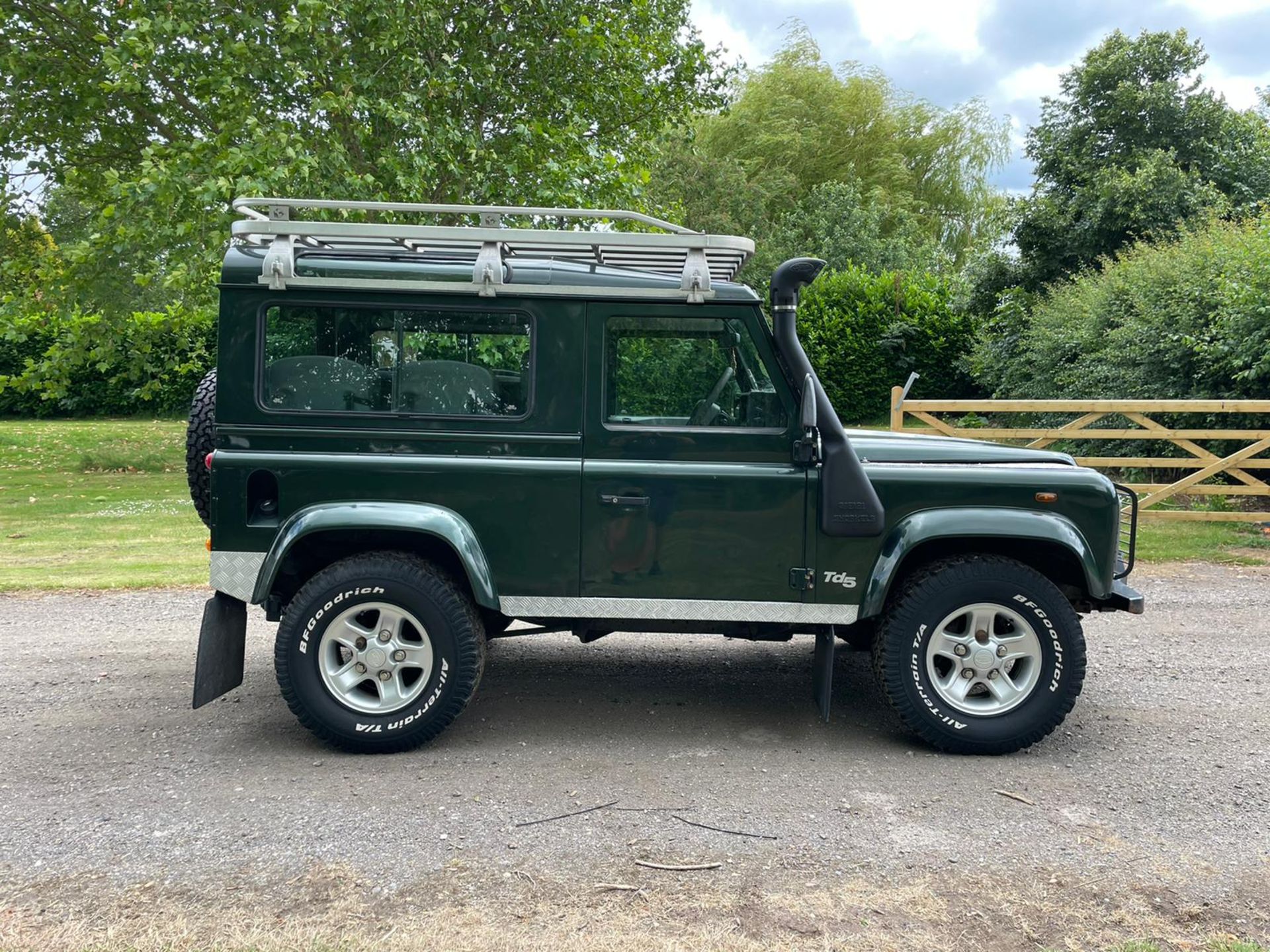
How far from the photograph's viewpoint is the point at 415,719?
A: 4.26 meters

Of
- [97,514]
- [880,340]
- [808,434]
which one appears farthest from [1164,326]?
[97,514]

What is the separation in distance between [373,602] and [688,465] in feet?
4.90

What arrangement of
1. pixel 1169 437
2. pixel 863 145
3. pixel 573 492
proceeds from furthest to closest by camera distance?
pixel 863 145 < pixel 1169 437 < pixel 573 492

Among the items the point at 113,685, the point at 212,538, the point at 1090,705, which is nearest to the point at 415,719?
the point at 212,538

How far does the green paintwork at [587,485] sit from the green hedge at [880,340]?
57.0ft

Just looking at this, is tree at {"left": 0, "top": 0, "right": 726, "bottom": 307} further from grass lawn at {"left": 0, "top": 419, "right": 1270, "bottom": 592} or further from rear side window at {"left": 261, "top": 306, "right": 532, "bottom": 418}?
rear side window at {"left": 261, "top": 306, "right": 532, "bottom": 418}

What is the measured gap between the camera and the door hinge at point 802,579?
14.3 feet

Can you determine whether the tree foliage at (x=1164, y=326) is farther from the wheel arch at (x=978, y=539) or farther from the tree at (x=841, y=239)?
the tree at (x=841, y=239)

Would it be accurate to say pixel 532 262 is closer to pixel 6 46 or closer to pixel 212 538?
pixel 212 538

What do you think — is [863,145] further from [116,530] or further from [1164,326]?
[116,530]

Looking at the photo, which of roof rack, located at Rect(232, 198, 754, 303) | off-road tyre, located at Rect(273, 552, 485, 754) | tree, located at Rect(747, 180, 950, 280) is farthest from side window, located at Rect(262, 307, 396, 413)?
tree, located at Rect(747, 180, 950, 280)

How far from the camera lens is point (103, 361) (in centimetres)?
1537

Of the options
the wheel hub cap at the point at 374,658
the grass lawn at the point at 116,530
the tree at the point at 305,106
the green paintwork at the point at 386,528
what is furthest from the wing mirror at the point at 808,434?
the tree at the point at 305,106

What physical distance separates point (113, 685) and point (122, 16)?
10984 millimetres
